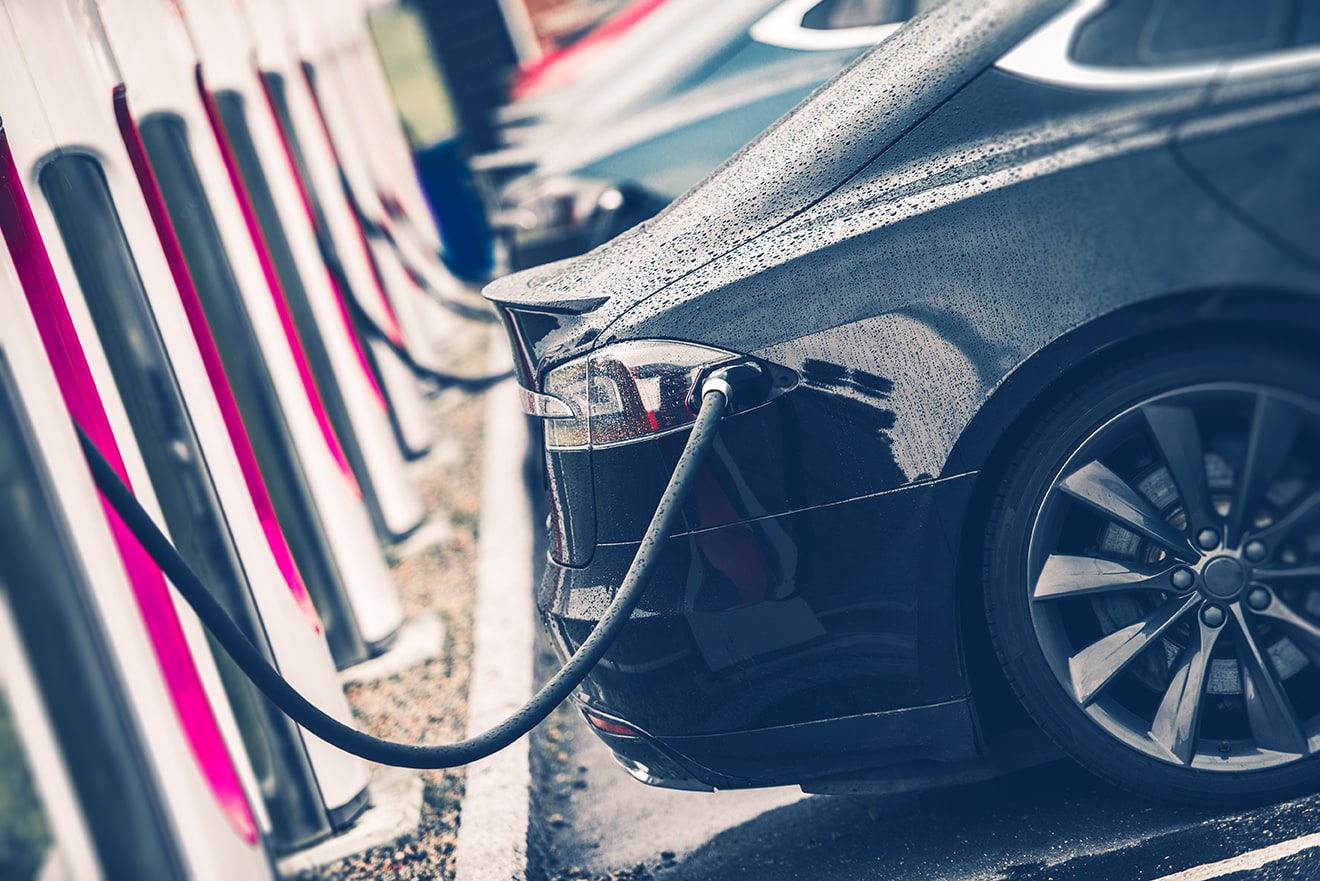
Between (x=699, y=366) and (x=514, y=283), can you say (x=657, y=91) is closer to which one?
(x=514, y=283)

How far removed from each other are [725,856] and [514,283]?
4.85 feet

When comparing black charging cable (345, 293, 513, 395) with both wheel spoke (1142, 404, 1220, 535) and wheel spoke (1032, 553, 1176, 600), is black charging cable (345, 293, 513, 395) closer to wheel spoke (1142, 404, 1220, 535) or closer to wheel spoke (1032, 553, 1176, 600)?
wheel spoke (1032, 553, 1176, 600)

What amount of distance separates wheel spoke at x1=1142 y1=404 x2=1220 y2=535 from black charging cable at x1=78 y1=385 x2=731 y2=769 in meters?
0.84

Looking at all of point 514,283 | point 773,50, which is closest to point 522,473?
point 773,50

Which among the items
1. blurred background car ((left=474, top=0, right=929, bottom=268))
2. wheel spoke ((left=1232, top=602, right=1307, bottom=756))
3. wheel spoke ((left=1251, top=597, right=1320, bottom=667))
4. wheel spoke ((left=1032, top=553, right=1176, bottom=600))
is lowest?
wheel spoke ((left=1232, top=602, right=1307, bottom=756))

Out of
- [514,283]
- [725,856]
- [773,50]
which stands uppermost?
[773,50]

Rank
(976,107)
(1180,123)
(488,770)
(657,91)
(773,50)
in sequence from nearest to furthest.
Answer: (1180,123), (976,107), (488,770), (773,50), (657,91)

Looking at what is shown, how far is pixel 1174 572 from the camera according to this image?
8.49 feet

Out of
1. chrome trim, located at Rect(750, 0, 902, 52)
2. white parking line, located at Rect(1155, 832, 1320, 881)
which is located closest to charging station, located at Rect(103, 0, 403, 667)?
chrome trim, located at Rect(750, 0, 902, 52)

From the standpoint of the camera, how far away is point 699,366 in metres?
2.60

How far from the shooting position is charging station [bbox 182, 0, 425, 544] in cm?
583

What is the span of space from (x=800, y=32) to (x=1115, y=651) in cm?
298

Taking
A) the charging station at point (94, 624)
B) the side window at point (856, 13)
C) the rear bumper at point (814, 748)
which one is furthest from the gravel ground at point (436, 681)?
the side window at point (856, 13)

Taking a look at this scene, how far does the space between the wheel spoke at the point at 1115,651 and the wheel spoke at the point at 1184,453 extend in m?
0.20
